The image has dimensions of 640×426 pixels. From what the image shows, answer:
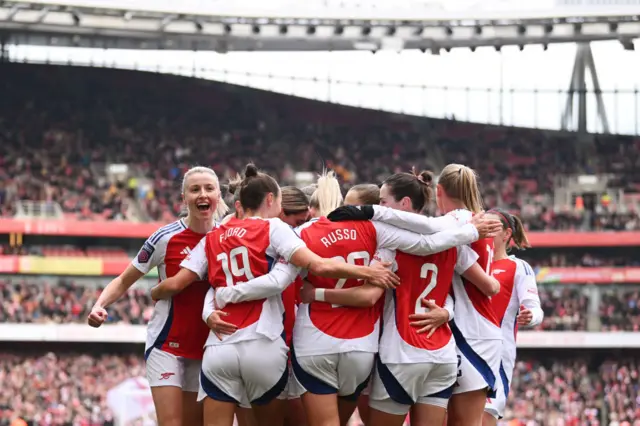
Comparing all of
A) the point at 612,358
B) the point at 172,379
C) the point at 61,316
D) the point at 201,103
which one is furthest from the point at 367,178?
the point at 172,379

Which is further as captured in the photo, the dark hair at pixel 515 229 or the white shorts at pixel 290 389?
the dark hair at pixel 515 229

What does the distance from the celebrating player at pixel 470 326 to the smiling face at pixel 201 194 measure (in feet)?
4.82

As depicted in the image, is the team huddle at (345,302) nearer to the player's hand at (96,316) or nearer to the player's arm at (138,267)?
the player's hand at (96,316)

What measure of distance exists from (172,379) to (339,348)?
4.42ft

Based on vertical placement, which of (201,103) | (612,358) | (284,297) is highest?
(201,103)

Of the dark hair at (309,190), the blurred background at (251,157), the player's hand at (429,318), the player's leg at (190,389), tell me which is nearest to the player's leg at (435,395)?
the player's hand at (429,318)

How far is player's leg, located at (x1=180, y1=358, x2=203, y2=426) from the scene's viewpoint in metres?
7.04

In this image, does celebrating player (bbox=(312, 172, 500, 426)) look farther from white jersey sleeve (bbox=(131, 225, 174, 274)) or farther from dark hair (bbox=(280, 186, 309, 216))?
white jersey sleeve (bbox=(131, 225, 174, 274))

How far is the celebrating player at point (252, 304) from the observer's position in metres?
6.17

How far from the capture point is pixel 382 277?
20.0 ft

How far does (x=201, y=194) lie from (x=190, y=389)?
4.27 feet

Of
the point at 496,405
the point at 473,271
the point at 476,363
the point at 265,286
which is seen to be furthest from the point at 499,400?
the point at 265,286

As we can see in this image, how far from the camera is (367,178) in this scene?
3569 cm

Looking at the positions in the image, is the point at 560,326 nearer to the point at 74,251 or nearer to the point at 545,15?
the point at 545,15
